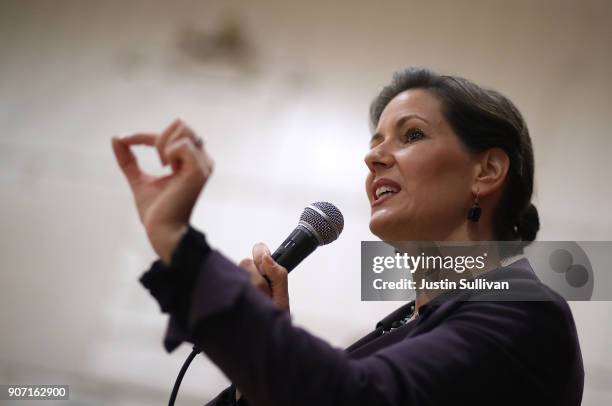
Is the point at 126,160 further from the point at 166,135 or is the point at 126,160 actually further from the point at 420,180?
the point at 420,180

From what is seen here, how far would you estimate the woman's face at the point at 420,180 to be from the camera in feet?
3.42

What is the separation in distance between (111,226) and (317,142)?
97cm

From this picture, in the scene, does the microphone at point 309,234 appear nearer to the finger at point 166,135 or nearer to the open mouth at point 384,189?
the open mouth at point 384,189

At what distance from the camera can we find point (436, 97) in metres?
1.18

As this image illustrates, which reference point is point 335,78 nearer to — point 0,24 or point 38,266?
point 38,266

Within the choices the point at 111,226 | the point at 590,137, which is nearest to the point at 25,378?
the point at 111,226

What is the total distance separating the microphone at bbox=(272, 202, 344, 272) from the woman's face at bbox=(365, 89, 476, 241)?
82mm

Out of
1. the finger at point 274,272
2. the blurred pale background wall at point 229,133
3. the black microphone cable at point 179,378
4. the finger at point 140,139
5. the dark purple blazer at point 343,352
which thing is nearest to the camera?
the dark purple blazer at point 343,352

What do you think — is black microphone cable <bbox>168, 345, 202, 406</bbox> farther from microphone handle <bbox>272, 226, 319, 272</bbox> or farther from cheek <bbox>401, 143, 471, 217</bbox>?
cheek <bbox>401, 143, 471, 217</bbox>

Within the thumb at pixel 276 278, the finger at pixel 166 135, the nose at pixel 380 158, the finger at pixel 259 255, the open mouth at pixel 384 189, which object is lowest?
the thumb at pixel 276 278

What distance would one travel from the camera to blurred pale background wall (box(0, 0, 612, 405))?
2.15 metres

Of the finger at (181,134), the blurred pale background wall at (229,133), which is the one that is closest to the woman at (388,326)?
the finger at (181,134)

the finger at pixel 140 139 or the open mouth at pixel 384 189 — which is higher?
the open mouth at pixel 384 189

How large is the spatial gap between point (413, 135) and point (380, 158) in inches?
3.5
